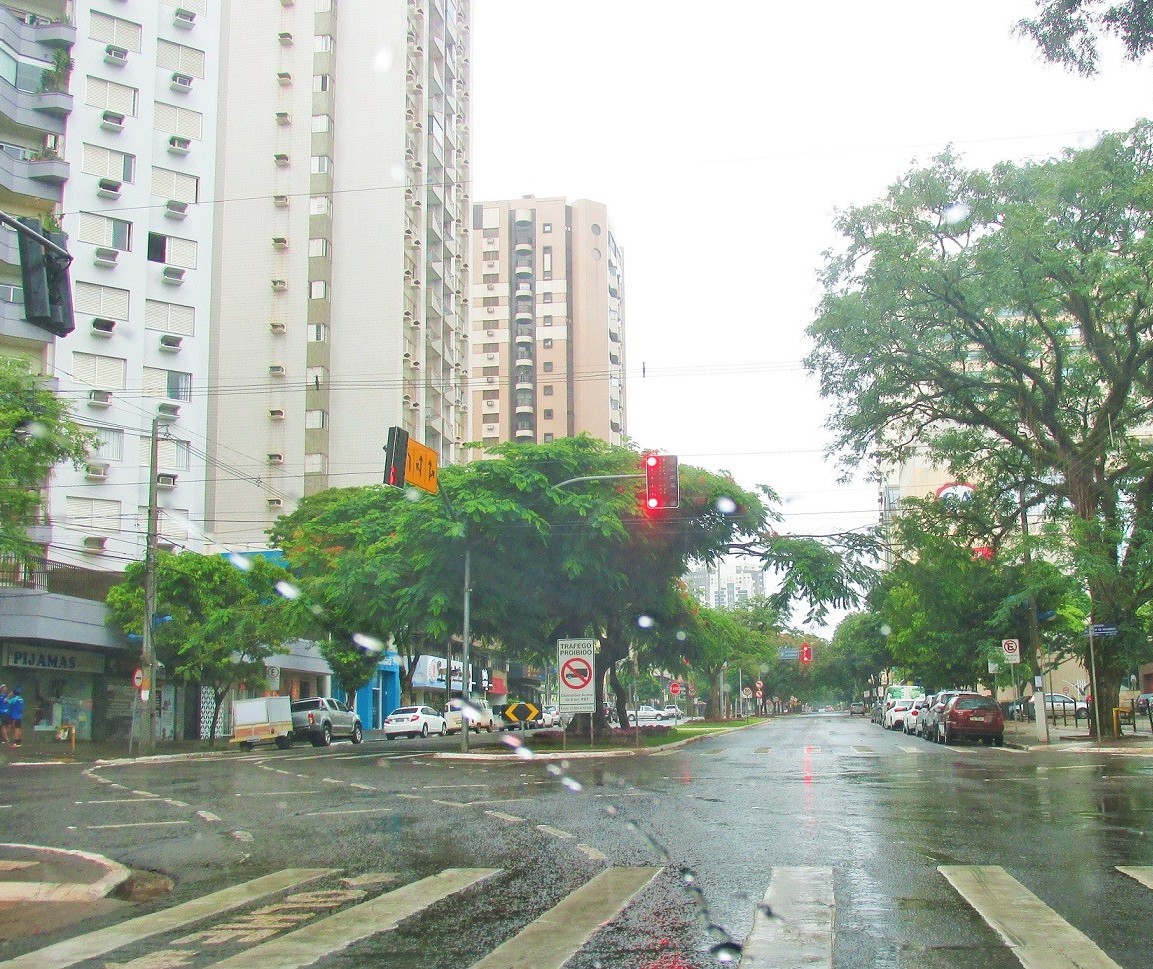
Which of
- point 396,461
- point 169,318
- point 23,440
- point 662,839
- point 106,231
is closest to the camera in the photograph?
point 662,839

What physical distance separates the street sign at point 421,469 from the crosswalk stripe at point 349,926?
15460mm

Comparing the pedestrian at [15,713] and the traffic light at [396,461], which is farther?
the pedestrian at [15,713]

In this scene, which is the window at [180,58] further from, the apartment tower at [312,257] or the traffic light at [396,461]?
the traffic light at [396,461]

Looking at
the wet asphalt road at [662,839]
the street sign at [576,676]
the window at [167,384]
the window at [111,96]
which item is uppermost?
the window at [111,96]

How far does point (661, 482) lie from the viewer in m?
22.1

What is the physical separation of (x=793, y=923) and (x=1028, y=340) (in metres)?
28.9

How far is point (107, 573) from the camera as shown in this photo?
43250 mm

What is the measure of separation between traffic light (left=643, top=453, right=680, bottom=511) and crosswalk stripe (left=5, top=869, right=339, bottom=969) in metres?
13.3

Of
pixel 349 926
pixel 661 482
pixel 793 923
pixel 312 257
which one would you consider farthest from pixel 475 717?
pixel 793 923

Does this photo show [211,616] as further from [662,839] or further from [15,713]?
[662,839]

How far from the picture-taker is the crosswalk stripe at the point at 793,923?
244 inches

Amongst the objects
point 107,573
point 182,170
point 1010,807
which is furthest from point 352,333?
point 1010,807

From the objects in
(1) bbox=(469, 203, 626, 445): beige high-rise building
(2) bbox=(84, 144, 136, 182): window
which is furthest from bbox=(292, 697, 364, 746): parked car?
(1) bbox=(469, 203, 626, 445): beige high-rise building

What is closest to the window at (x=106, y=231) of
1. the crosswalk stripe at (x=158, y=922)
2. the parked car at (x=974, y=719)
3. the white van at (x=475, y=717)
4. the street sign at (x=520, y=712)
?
the white van at (x=475, y=717)
